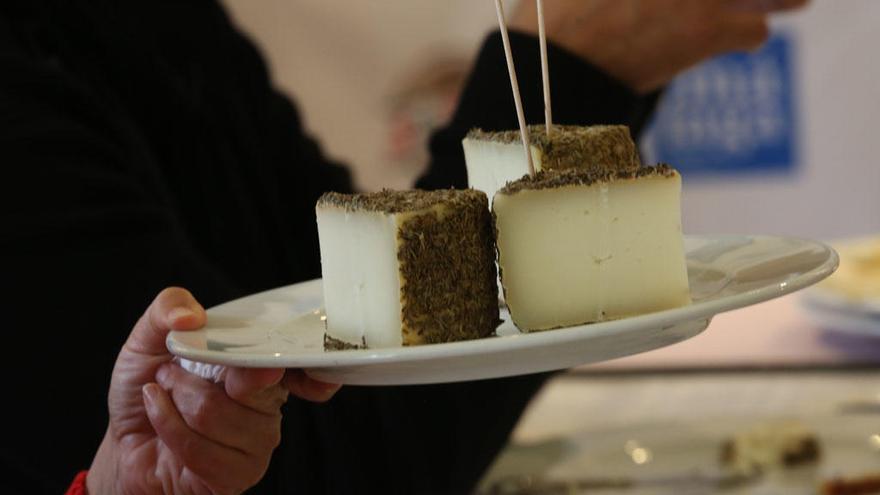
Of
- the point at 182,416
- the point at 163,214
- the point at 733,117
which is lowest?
the point at 733,117

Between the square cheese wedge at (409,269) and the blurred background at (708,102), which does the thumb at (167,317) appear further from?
the blurred background at (708,102)

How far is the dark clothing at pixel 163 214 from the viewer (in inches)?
38.4

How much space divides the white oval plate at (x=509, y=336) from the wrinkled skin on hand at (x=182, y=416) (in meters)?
0.03

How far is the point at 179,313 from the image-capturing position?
2.42 feet

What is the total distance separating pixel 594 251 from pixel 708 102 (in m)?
2.59

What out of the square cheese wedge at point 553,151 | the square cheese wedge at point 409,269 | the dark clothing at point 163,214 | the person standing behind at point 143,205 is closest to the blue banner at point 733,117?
the dark clothing at point 163,214

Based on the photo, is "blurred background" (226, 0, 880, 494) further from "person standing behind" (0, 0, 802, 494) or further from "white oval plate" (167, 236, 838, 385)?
"white oval plate" (167, 236, 838, 385)

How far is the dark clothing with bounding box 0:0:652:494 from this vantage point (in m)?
0.98

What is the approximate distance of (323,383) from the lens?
78 centimetres

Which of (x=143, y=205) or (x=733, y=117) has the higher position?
(x=143, y=205)

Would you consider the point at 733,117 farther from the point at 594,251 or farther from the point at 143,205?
the point at 594,251

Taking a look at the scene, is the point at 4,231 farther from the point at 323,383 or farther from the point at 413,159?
the point at 413,159

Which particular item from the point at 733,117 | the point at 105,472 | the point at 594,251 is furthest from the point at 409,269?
the point at 733,117

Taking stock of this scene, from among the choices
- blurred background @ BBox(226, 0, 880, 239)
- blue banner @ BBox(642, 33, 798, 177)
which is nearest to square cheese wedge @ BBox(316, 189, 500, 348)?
blurred background @ BBox(226, 0, 880, 239)
